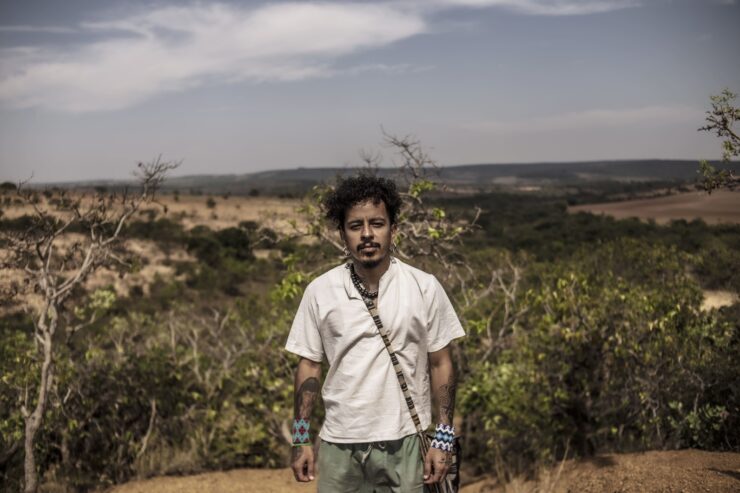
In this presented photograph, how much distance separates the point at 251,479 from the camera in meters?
6.53

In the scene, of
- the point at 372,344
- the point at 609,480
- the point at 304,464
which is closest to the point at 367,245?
the point at 372,344

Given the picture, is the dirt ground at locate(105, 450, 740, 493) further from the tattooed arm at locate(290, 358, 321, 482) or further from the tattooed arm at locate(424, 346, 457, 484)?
the tattooed arm at locate(290, 358, 321, 482)

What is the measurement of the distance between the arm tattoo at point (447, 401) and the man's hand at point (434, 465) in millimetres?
133

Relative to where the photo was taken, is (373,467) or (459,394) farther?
(459,394)

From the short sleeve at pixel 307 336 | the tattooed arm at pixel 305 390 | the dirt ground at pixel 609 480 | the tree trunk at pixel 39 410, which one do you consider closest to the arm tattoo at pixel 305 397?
the tattooed arm at pixel 305 390

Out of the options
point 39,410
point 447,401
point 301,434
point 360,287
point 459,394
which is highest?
point 360,287

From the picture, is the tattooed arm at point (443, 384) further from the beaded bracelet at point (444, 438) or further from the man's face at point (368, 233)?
the man's face at point (368, 233)

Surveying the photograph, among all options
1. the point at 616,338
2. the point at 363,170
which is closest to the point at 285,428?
the point at 363,170

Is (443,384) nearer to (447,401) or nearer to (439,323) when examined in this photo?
(447,401)

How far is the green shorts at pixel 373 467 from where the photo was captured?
243 centimetres

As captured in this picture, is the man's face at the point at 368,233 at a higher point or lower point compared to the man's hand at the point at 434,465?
higher

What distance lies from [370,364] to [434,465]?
1.52 ft

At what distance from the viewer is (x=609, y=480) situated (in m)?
4.39

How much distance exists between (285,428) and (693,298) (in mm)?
4594
